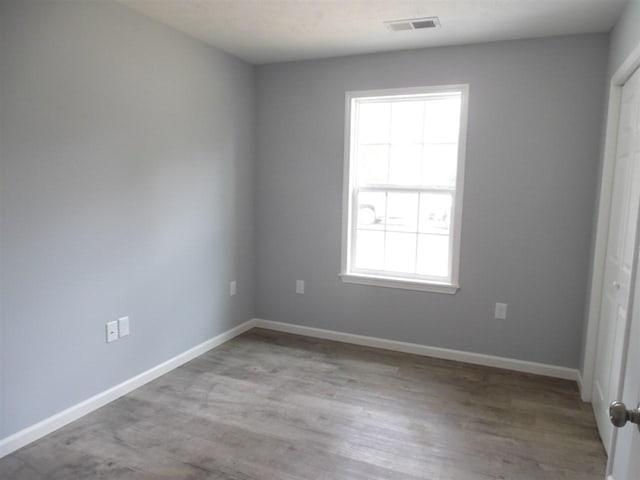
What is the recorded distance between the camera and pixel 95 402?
262 centimetres

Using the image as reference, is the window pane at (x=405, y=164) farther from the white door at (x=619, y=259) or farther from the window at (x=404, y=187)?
the white door at (x=619, y=259)

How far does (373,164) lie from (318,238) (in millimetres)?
782

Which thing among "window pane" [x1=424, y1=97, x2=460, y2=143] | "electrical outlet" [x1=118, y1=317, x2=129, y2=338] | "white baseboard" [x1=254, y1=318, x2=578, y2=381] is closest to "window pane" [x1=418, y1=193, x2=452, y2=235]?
"window pane" [x1=424, y1=97, x2=460, y2=143]

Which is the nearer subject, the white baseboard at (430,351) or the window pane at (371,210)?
the white baseboard at (430,351)

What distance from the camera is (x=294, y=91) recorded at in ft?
12.4

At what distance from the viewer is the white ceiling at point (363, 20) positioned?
2.51 metres

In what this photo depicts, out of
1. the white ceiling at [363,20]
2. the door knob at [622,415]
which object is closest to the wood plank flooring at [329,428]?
the door knob at [622,415]

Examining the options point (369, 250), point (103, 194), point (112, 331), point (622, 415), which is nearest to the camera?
point (622, 415)

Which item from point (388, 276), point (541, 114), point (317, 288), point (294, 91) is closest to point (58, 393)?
point (317, 288)

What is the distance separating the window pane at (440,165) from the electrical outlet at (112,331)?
7.92ft

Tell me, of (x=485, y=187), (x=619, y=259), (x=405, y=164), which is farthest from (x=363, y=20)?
(x=619, y=259)

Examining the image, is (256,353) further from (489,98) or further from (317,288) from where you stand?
(489,98)

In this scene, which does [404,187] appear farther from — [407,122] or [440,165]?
[407,122]

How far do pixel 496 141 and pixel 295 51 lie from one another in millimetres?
1669
